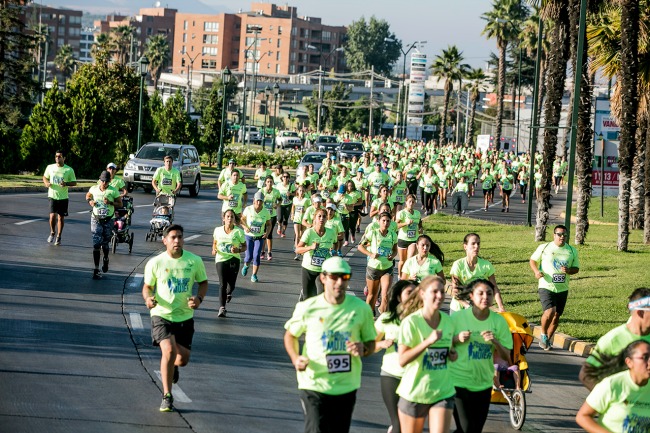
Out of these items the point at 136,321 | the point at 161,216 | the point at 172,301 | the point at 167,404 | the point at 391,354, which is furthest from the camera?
the point at 161,216

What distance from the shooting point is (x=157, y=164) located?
43188 mm

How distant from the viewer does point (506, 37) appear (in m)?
90.4

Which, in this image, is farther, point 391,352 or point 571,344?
point 571,344

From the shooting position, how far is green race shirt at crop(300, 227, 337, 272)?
17.1 m

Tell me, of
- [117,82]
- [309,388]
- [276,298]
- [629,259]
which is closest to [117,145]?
[117,82]

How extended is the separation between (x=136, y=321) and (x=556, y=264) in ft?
19.3

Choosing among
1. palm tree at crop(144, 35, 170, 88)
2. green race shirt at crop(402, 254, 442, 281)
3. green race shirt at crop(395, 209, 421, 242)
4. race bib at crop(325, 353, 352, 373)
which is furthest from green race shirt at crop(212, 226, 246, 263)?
palm tree at crop(144, 35, 170, 88)

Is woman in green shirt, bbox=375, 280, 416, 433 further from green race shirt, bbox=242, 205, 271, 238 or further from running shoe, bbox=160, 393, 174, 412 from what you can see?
green race shirt, bbox=242, 205, 271, 238

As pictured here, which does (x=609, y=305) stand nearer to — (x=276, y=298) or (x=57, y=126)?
(x=276, y=298)

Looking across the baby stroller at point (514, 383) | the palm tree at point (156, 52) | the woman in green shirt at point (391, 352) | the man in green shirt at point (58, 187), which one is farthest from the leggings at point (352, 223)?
the palm tree at point (156, 52)

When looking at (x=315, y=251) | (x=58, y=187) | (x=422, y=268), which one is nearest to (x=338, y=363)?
(x=422, y=268)

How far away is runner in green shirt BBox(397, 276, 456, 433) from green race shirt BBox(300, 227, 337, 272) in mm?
8027

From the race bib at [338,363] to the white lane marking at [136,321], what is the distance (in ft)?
26.5

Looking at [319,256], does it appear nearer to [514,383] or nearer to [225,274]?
[225,274]
